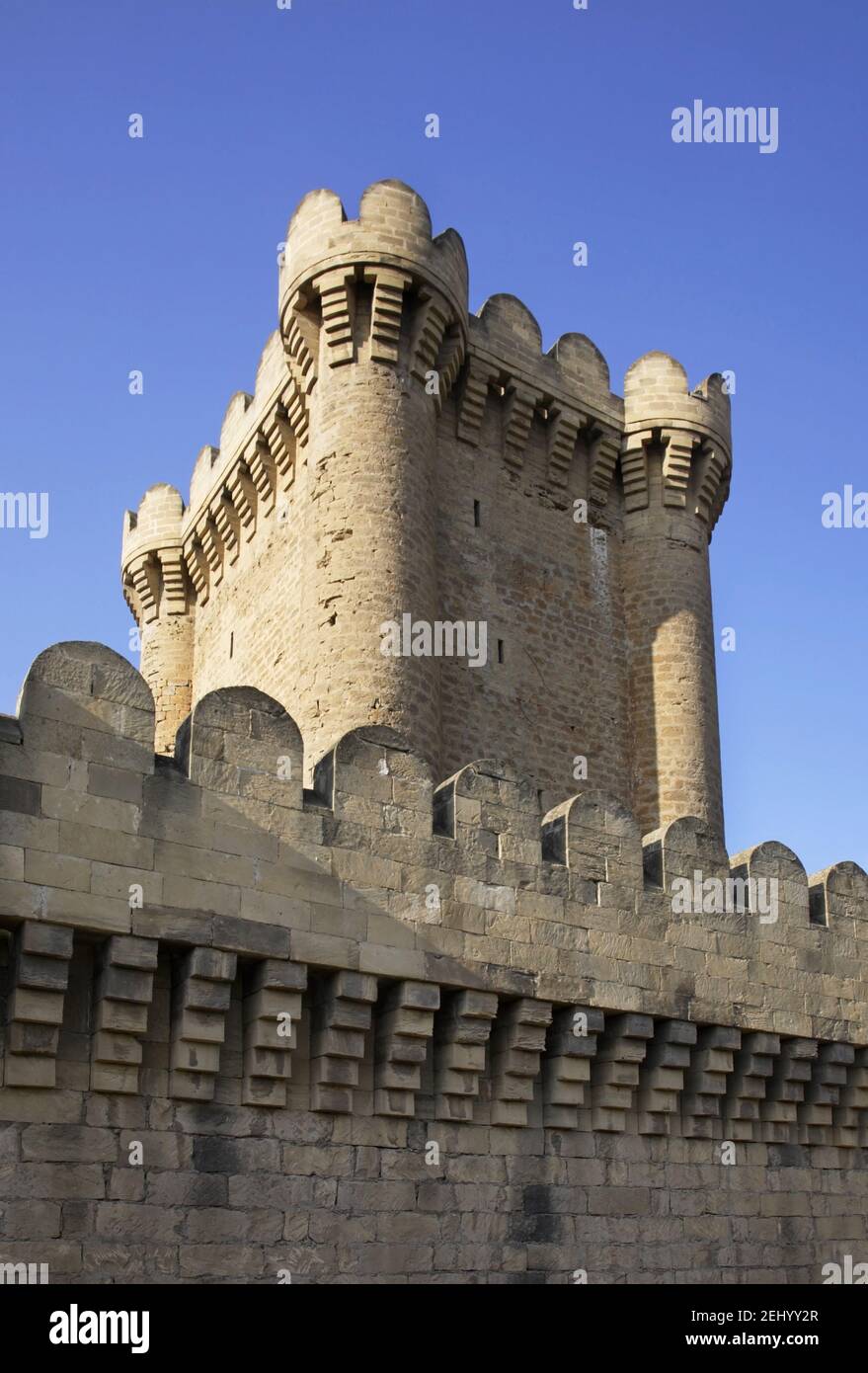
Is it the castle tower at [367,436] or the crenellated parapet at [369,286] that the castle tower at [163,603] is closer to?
the castle tower at [367,436]

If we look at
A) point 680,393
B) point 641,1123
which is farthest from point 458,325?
point 641,1123

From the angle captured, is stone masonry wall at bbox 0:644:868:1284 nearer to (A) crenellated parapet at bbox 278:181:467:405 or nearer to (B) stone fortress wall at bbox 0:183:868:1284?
(B) stone fortress wall at bbox 0:183:868:1284

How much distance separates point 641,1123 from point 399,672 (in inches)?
202

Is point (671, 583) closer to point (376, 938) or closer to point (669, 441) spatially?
point (669, 441)

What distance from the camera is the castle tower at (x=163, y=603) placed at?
19438 millimetres

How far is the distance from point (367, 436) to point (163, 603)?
685cm

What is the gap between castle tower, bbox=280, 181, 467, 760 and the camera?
Answer: 43.5ft

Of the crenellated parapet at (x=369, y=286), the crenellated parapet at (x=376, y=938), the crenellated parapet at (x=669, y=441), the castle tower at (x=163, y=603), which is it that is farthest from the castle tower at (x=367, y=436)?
the castle tower at (x=163, y=603)

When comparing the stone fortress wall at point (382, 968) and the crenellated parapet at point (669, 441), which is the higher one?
the crenellated parapet at point (669, 441)

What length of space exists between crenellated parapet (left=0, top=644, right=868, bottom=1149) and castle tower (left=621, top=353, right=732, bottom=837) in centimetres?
545

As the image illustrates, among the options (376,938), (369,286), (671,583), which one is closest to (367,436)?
(369,286)

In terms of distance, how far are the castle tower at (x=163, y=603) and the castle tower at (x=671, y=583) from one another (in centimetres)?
629

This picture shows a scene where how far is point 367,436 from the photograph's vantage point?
1394 cm
